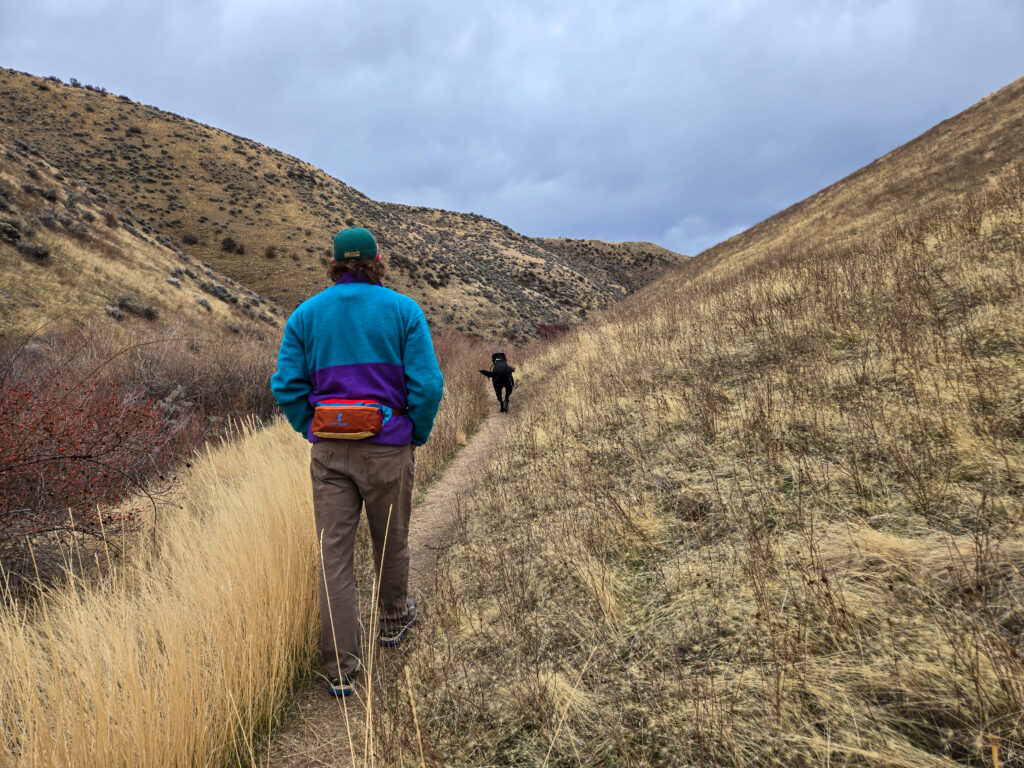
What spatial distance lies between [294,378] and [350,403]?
1.49 feet

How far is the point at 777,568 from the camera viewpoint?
241 centimetres

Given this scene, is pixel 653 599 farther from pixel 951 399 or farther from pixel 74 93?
pixel 74 93

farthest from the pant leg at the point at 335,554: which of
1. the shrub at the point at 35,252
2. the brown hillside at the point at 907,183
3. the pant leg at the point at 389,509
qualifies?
the shrub at the point at 35,252

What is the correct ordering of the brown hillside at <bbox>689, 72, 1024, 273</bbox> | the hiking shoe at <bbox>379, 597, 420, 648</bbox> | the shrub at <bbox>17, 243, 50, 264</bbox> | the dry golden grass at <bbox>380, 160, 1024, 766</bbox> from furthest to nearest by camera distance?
the brown hillside at <bbox>689, 72, 1024, 273</bbox> → the shrub at <bbox>17, 243, 50, 264</bbox> → the hiking shoe at <bbox>379, 597, 420, 648</bbox> → the dry golden grass at <bbox>380, 160, 1024, 766</bbox>

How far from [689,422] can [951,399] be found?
2028 millimetres

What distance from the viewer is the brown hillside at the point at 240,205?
32.5 meters

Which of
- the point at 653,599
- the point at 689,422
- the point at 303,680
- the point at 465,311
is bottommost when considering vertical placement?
the point at 303,680

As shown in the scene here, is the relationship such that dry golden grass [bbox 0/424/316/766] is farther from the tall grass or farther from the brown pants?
the brown pants

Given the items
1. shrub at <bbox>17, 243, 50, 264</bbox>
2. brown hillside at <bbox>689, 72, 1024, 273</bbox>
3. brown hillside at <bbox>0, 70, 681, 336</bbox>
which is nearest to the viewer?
shrub at <bbox>17, 243, 50, 264</bbox>

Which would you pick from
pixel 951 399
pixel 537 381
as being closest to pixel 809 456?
pixel 951 399

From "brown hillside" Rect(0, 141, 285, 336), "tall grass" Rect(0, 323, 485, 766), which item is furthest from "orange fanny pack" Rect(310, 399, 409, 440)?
"brown hillside" Rect(0, 141, 285, 336)

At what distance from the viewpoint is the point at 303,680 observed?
8.74 feet

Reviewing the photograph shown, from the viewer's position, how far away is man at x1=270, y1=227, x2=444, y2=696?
2.54 meters

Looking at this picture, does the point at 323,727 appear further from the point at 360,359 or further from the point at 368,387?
the point at 360,359
